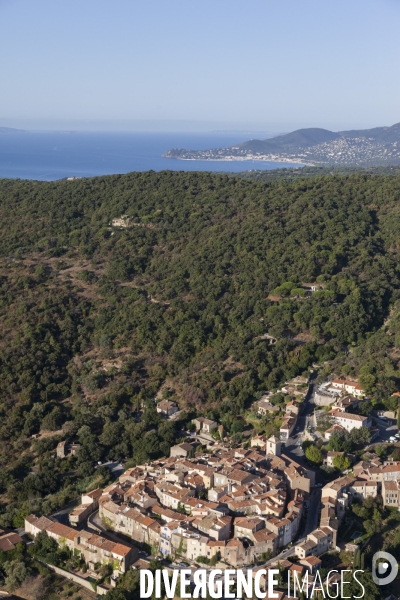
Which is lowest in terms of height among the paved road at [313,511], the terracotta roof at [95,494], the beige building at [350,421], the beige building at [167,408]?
the paved road at [313,511]

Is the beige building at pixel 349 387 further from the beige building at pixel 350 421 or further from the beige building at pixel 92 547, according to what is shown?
the beige building at pixel 92 547

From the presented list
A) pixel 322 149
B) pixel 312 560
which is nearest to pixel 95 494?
pixel 312 560

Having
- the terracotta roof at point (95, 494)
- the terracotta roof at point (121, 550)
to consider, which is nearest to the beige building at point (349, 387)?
the terracotta roof at point (95, 494)

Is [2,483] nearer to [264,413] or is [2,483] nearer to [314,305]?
[264,413]

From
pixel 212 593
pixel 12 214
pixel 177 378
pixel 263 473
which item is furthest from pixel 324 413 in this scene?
pixel 12 214

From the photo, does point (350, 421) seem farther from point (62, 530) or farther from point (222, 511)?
point (62, 530)

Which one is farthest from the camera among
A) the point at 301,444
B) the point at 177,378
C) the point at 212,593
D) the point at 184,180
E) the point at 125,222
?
the point at 184,180
